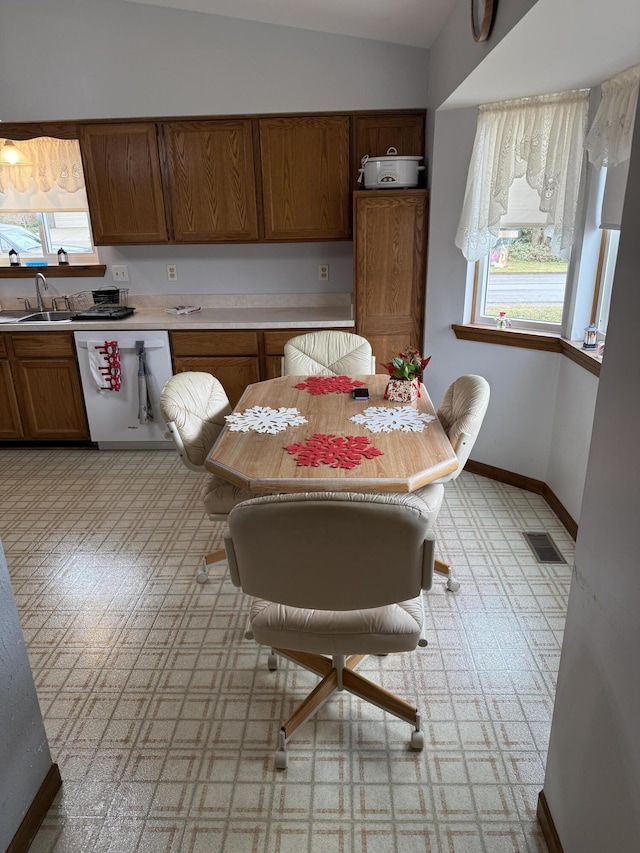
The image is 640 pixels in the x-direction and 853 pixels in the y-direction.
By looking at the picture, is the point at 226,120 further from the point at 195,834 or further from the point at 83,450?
the point at 195,834

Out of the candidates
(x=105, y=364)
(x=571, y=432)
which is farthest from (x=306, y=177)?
(x=571, y=432)

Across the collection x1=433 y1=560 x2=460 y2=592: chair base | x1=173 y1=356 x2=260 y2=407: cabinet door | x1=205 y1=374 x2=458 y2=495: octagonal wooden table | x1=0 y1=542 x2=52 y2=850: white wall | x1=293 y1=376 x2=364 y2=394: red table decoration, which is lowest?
x1=433 y1=560 x2=460 y2=592: chair base

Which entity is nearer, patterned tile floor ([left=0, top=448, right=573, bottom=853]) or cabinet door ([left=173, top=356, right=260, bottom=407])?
patterned tile floor ([left=0, top=448, right=573, bottom=853])

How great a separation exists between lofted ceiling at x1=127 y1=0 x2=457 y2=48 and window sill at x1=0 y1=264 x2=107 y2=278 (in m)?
1.69

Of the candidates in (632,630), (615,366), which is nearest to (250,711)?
(632,630)

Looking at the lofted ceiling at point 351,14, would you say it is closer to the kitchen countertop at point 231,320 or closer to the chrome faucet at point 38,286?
the kitchen countertop at point 231,320

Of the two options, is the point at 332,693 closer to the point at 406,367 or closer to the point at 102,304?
the point at 406,367

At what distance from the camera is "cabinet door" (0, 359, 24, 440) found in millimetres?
4031

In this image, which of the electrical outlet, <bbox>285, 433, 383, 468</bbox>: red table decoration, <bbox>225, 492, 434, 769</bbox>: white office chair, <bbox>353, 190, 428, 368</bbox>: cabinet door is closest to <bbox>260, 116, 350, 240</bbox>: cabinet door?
<bbox>353, 190, 428, 368</bbox>: cabinet door

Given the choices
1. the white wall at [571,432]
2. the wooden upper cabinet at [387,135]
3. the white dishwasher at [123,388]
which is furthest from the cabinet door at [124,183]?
the white wall at [571,432]

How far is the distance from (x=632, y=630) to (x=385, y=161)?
3080mm

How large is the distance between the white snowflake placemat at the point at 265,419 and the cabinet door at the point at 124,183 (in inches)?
80.0

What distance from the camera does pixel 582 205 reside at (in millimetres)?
2912

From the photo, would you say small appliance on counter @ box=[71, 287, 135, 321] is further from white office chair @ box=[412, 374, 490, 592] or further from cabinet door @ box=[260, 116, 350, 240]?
white office chair @ box=[412, 374, 490, 592]
